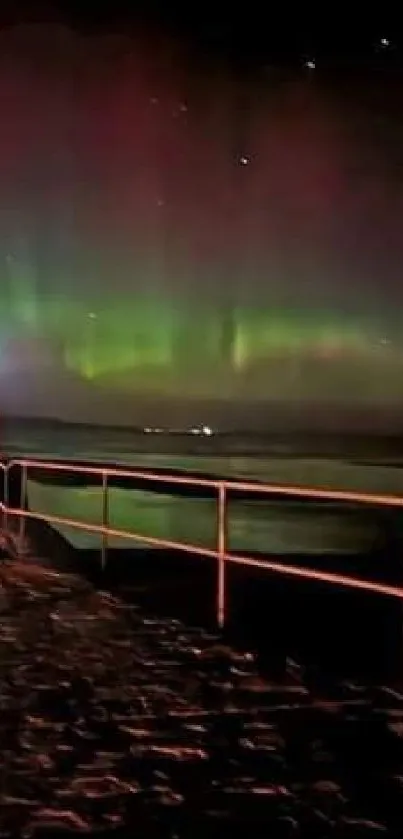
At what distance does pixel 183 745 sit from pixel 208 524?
90.9 ft

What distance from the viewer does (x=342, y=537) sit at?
28.8m

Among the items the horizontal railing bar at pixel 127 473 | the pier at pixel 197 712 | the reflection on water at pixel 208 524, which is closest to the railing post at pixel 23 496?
the horizontal railing bar at pixel 127 473

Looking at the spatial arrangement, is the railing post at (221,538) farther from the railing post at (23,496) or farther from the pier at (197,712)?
the railing post at (23,496)

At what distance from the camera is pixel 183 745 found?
194 inches

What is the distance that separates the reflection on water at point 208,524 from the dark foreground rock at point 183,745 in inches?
453

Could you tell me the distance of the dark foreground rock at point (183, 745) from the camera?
3.97 metres

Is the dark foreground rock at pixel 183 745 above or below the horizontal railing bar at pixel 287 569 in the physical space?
below

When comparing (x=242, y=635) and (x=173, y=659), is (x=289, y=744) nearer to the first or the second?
(x=173, y=659)

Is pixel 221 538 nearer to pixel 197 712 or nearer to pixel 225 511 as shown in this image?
pixel 225 511

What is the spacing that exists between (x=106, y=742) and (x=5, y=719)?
25.2 inches

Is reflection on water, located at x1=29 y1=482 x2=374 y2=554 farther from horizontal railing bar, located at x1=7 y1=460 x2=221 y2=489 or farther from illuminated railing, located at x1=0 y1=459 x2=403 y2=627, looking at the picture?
illuminated railing, located at x1=0 y1=459 x2=403 y2=627

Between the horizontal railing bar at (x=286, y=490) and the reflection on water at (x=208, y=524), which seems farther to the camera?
the reflection on water at (x=208, y=524)

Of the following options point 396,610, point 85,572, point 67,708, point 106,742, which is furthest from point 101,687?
point 85,572

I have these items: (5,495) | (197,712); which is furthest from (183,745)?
(5,495)
